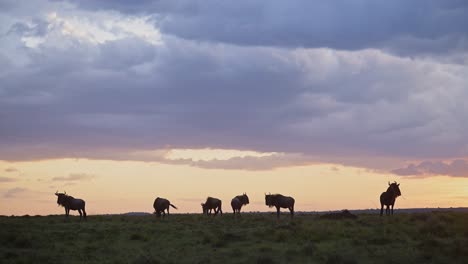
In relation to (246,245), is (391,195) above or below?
above

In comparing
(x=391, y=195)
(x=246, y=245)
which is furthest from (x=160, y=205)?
(x=246, y=245)

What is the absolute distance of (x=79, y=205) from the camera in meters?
57.0

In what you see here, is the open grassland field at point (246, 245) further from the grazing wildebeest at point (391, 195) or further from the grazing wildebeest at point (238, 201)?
the grazing wildebeest at point (238, 201)

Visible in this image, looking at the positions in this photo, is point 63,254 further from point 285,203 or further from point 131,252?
point 285,203

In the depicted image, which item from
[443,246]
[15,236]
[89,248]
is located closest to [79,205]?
[15,236]

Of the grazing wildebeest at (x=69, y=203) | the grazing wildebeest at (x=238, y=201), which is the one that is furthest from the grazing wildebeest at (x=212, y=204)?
the grazing wildebeest at (x=69, y=203)

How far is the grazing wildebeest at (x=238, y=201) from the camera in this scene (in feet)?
215

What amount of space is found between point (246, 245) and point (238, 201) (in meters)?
35.6

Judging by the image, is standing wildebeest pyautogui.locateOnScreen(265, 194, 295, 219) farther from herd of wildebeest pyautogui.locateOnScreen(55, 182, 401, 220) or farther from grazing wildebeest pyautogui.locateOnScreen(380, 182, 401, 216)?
grazing wildebeest pyautogui.locateOnScreen(380, 182, 401, 216)

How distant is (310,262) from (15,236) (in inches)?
659

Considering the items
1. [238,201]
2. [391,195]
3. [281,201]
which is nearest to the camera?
[391,195]

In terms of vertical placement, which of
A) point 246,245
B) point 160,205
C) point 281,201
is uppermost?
point 281,201

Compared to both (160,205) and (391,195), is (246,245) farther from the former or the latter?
(160,205)

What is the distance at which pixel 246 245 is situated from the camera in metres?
30.3
